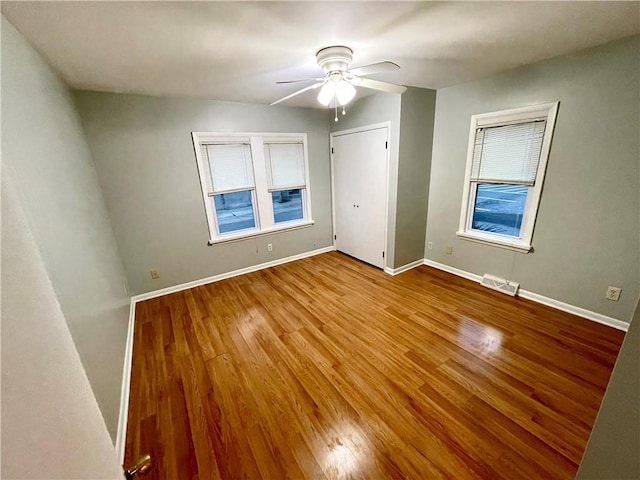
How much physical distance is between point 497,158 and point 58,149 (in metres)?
3.76

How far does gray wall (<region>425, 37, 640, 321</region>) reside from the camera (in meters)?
1.97

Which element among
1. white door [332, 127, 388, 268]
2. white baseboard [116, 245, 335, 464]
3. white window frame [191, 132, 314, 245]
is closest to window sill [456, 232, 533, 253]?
white door [332, 127, 388, 268]

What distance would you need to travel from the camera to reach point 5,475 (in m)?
0.30

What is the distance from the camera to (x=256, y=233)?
362 cm

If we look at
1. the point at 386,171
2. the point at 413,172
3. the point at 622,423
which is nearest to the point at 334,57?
the point at 386,171

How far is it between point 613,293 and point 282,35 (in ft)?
11.0

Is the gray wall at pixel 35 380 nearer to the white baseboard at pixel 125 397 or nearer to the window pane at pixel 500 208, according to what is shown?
the white baseboard at pixel 125 397

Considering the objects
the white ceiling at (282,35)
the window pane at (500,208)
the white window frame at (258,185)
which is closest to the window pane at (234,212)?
the white window frame at (258,185)

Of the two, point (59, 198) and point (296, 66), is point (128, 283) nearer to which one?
point (59, 198)

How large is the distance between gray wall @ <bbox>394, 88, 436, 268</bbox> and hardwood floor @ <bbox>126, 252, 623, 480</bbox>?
32.7 inches

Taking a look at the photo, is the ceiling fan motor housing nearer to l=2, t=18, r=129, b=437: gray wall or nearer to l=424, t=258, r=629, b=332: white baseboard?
l=2, t=18, r=129, b=437: gray wall

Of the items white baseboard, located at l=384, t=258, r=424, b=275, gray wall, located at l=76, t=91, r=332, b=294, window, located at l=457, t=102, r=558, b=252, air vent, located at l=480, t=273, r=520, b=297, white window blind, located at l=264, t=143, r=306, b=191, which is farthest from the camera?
white window blind, located at l=264, t=143, r=306, b=191

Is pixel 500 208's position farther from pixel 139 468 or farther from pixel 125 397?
pixel 125 397

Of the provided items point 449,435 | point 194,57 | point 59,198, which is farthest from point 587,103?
point 59,198
